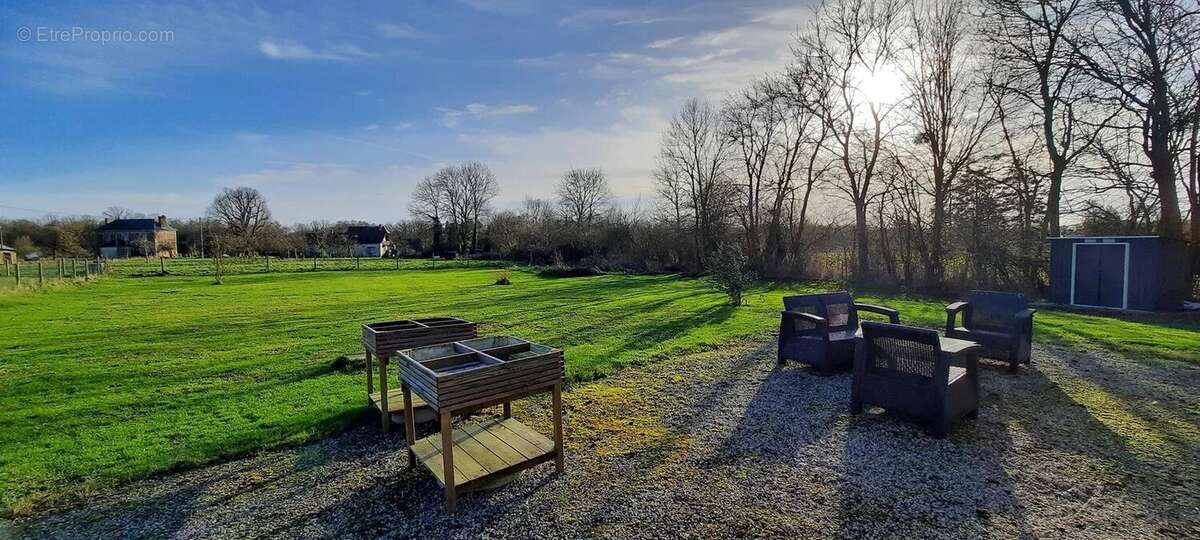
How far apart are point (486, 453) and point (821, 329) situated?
413 centimetres

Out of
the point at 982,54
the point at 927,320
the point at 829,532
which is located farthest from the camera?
the point at 982,54

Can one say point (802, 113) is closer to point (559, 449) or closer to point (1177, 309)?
point (1177, 309)

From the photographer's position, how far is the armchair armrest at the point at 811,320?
5552 millimetres

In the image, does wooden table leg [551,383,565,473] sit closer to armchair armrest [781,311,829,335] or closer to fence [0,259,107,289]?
armchair armrest [781,311,829,335]

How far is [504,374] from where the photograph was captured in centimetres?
303

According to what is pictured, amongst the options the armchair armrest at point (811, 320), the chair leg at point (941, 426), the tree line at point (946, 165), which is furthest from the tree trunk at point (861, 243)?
the chair leg at point (941, 426)

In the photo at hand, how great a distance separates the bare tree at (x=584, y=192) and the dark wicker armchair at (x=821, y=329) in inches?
1465

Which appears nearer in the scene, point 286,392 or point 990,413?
point 990,413

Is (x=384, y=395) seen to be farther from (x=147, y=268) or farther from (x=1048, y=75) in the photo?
(x=147, y=268)

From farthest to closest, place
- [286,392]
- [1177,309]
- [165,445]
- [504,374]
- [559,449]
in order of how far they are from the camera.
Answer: [1177,309]
[286,392]
[165,445]
[559,449]
[504,374]

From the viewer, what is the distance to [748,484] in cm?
314

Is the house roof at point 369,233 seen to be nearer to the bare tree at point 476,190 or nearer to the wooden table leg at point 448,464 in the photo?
the bare tree at point 476,190

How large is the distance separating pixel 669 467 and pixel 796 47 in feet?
63.2

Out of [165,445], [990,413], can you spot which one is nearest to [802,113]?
[990,413]
